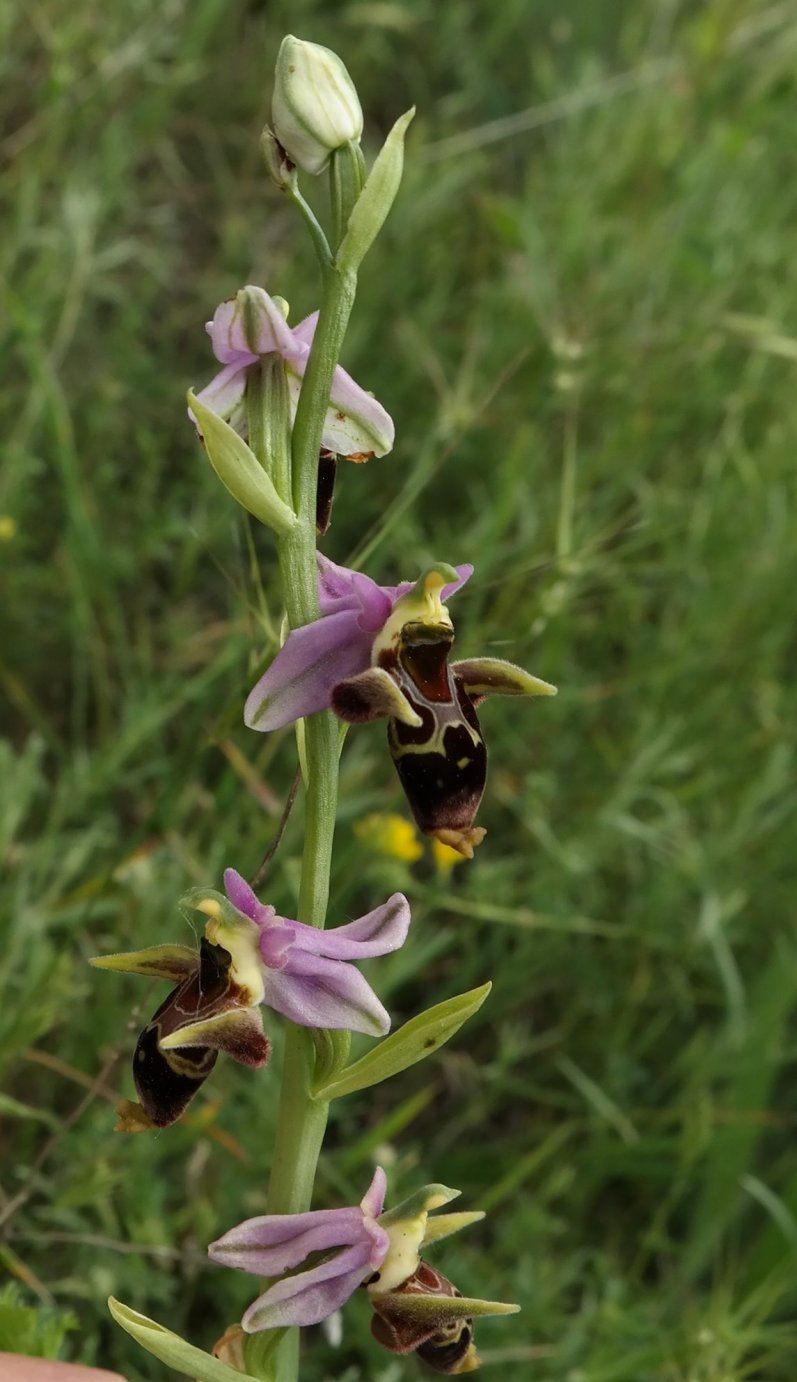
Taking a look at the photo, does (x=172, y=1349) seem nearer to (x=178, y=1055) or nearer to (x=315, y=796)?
(x=178, y=1055)

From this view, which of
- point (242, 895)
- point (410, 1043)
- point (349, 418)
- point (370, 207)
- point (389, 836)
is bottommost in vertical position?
point (389, 836)

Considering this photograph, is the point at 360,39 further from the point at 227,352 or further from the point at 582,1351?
the point at 582,1351

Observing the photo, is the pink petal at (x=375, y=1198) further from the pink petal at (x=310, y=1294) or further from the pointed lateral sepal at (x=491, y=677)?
the pointed lateral sepal at (x=491, y=677)

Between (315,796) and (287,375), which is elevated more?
(287,375)

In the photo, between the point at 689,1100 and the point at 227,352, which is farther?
the point at 689,1100

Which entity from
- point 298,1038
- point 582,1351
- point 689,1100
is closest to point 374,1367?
point 582,1351

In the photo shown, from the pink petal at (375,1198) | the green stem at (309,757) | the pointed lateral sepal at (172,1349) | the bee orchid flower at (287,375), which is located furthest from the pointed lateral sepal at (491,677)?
the pointed lateral sepal at (172,1349)

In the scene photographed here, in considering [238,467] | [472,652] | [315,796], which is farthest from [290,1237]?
[472,652]
